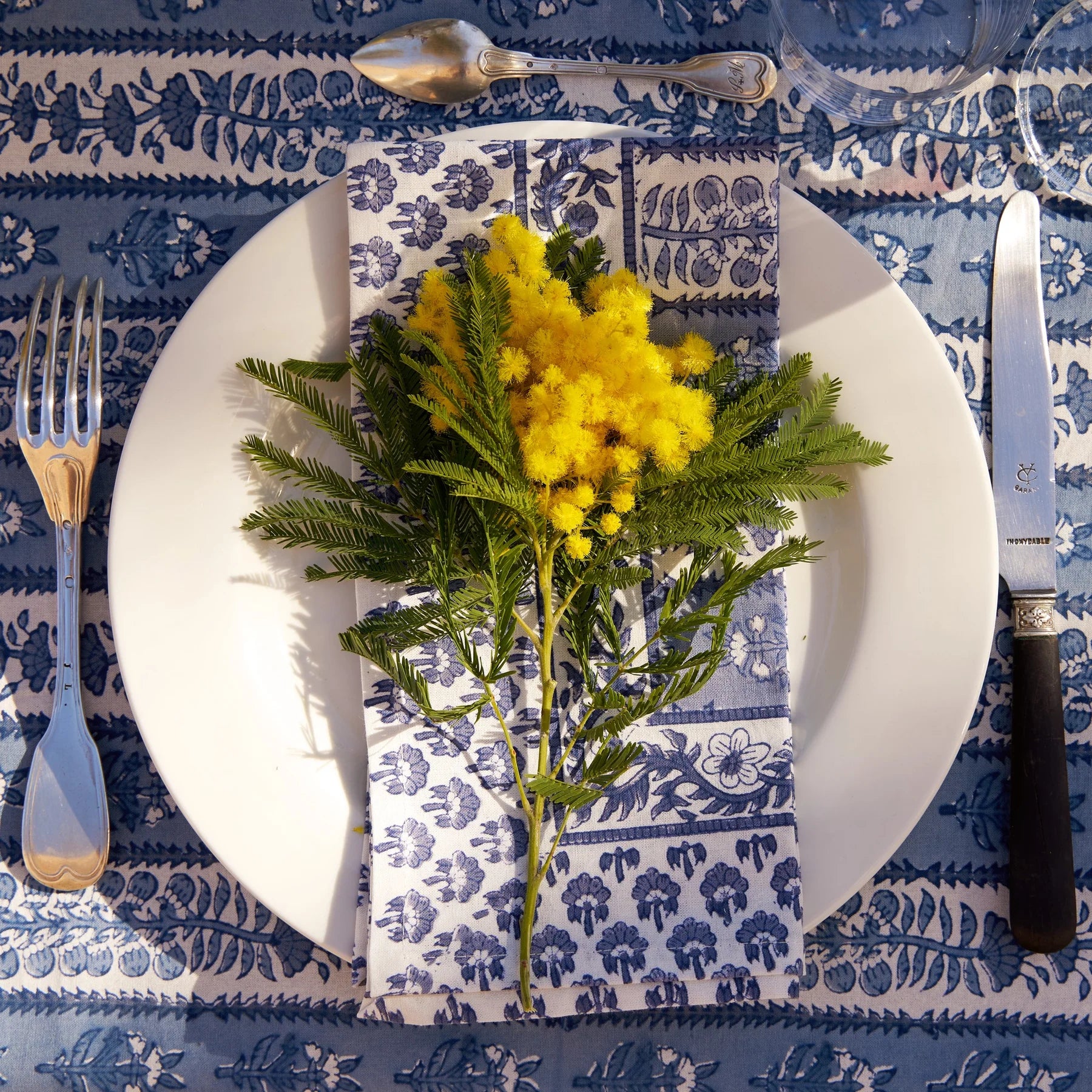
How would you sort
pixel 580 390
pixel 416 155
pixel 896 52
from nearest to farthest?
pixel 580 390 < pixel 416 155 < pixel 896 52

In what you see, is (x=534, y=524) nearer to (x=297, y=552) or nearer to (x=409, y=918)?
(x=297, y=552)

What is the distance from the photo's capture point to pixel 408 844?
0.73 metres

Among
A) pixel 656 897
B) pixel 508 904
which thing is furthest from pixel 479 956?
pixel 656 897

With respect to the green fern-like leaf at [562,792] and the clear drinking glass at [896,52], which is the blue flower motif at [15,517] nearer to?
the green fern-like leaf at [562,792]

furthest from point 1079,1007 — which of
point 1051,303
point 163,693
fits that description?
point 163,693

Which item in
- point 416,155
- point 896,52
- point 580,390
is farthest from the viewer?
point 896,52

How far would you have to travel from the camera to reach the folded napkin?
708mm

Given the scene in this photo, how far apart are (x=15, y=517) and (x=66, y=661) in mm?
159

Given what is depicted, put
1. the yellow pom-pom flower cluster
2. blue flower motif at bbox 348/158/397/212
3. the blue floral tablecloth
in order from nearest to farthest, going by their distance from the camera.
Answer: the yellow pom-pom flower cluster, blue flower motif at bbox 348/158/397/212, the blue floral tablecloth

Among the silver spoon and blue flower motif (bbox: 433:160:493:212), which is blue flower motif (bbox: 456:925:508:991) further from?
the silver spoon

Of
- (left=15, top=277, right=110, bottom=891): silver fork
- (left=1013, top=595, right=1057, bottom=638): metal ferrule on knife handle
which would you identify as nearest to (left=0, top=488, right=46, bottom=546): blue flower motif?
(left=15, top=277, right=110, bottom=891): silver fork

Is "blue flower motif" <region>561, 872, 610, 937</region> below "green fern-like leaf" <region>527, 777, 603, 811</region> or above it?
below

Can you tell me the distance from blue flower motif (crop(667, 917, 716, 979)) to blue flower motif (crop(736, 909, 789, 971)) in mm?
27

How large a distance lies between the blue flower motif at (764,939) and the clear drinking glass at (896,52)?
755mm
